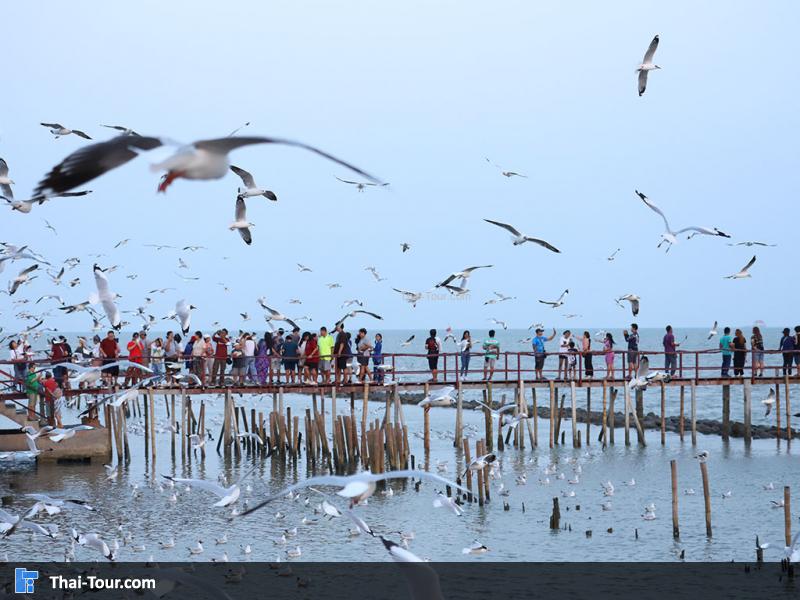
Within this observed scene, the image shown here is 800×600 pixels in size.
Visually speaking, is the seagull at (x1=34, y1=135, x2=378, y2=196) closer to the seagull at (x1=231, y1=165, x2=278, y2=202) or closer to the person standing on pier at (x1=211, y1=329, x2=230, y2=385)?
the seagull at (x1=231, y1=165, x2=278, y2=202)

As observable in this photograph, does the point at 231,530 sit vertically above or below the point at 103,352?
below

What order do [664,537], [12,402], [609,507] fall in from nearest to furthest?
1. [664,537]
2. [609,507]
3. [12,402]

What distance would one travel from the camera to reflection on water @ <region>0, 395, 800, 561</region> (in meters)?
19.2

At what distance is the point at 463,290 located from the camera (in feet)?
68.7

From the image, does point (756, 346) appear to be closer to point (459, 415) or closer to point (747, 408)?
point (747, 408)

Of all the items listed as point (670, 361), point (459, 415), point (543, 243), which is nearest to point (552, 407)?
point (459, 415)

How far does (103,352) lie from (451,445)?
40.8 feet

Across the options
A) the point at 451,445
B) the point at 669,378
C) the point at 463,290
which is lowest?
the point at 451,445
